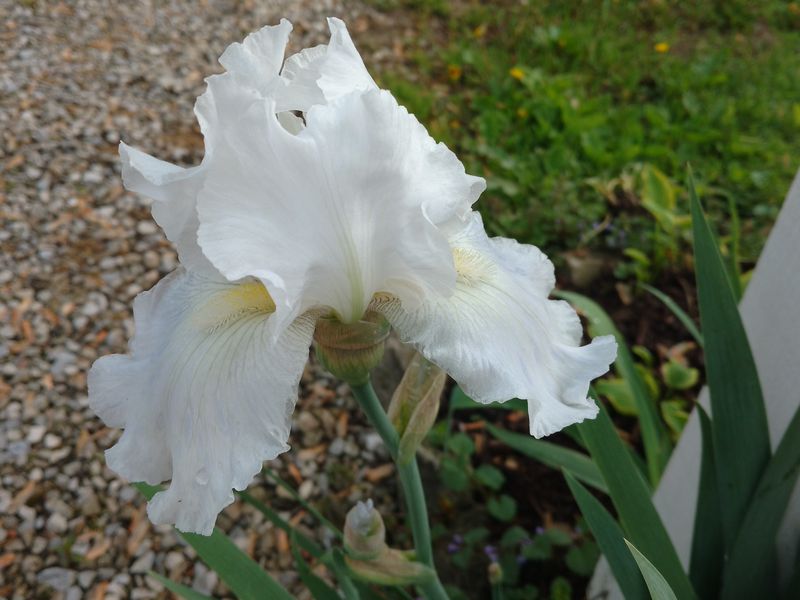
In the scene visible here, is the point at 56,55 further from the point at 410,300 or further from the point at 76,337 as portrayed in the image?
the point at 410,300

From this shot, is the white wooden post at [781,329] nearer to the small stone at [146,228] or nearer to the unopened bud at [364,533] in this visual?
the unopened bud at [364,533]

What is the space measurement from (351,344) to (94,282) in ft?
7.12

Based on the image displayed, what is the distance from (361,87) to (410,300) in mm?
252

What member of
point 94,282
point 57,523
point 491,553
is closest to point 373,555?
point 491,553

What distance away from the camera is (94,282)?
2.71 m

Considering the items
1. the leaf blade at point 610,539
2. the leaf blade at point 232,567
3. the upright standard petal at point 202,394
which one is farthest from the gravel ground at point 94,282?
the upright standard petal at point 202,394

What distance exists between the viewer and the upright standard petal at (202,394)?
735mm

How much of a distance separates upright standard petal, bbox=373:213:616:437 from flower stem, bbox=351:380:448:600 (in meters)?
0.13

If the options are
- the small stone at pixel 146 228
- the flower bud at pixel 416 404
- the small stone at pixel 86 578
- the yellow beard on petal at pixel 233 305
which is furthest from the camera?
the small stone at pixel 146 228

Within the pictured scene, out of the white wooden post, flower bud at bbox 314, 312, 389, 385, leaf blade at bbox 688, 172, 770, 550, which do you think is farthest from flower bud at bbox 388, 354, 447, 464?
the white wooden post

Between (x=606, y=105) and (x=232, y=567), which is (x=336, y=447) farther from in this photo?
(x=606, y=105)

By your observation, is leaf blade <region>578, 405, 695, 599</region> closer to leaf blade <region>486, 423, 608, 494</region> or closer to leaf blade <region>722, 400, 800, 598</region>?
leaf blade <region>722, 400, 800, 598</region>

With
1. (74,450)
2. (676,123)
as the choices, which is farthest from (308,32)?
(74,450)

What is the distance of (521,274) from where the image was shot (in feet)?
3.03
